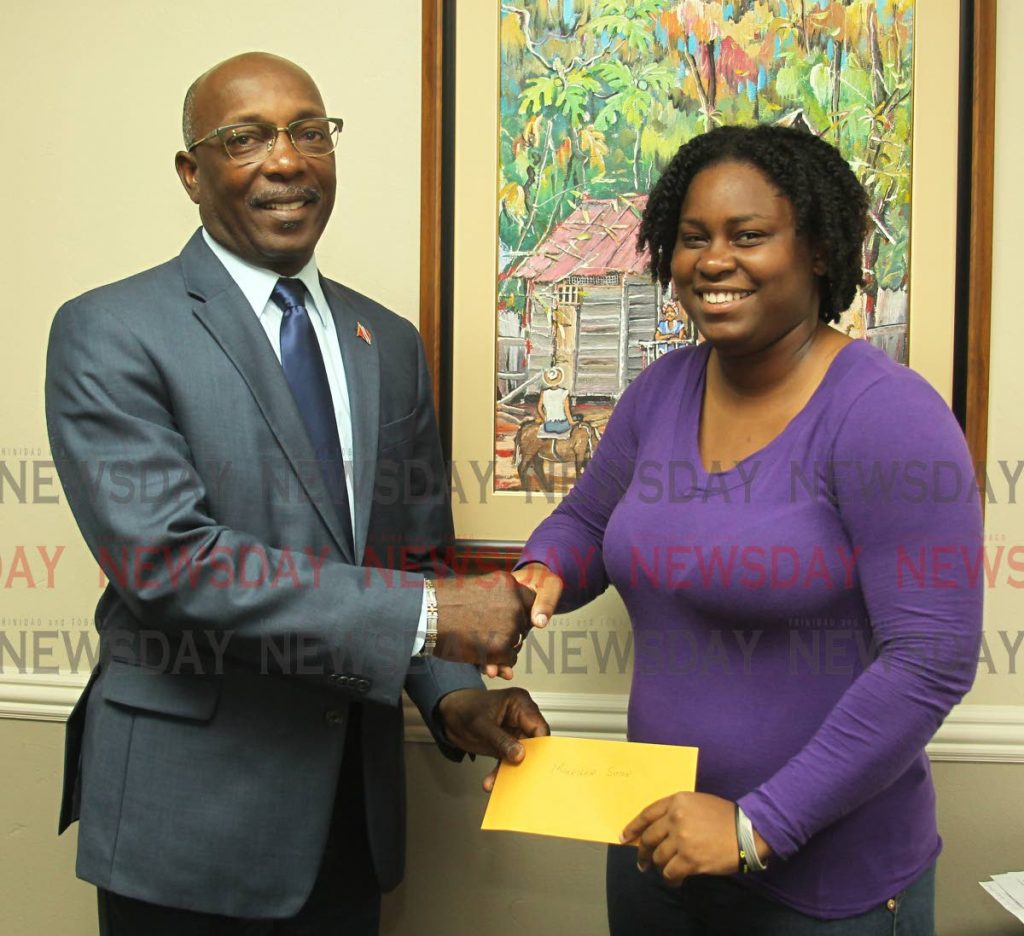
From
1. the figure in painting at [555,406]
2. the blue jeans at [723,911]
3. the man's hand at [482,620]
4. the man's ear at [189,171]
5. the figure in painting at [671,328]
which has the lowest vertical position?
the blue jeans at [723,911]

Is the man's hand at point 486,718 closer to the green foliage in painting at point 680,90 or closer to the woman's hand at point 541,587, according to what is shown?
the woman's hand at point 541,587

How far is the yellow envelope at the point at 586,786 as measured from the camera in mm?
1181

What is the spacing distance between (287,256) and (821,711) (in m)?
0.96

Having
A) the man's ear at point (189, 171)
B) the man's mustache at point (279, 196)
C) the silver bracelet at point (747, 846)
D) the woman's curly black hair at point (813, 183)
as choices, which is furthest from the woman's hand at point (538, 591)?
the man's ear at point (189, 171)

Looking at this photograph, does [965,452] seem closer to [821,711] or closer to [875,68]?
[821,711]

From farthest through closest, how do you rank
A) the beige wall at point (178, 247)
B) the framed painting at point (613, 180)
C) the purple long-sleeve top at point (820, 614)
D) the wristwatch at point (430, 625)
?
1. the beige wall at point (178, 247)
2. the framed painting at point (613, 180)
3. the wristwatch at point (430, 625)
4. the purple long-sleeve top at point (820, 614)

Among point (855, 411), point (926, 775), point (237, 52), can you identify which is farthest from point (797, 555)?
point (237, 52)

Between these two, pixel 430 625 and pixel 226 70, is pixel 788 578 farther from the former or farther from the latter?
pixel 226 70

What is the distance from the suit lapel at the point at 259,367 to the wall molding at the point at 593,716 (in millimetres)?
698

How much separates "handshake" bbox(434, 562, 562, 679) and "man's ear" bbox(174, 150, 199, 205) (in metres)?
0.70

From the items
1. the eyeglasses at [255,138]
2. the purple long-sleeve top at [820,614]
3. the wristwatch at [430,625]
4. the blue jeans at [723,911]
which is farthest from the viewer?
the eyeglasses at [255,138]

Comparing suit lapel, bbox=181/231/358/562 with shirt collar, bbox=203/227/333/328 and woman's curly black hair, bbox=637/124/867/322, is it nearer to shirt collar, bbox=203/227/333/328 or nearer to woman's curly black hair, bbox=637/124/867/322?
shirt collar, bbox=203/227/333/328

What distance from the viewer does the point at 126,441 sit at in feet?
4.20

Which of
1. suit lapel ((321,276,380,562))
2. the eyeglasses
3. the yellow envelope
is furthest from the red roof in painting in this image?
the yellow envelope
